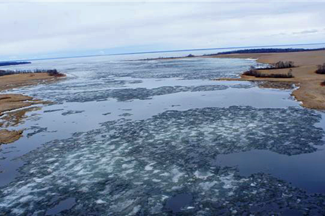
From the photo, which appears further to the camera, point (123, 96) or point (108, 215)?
point (123, 96)

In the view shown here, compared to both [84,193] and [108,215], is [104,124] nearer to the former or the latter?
[84,193]

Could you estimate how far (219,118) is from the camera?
14.5m

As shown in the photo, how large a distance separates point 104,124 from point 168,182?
7.35 metres

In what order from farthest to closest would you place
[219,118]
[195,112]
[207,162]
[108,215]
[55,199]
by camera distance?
[195,112] → [219,118] → [207,162] → [55,199] → [108,215]

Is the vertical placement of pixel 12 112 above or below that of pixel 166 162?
above

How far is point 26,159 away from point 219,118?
931cm

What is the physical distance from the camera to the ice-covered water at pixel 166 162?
280 inches

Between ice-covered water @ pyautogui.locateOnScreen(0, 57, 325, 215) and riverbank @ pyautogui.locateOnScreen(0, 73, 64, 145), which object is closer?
ice-covered water @ pyautogui.locateOnScreen(0, 57, 325, 215)

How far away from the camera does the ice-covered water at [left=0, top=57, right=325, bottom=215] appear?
23.3ft

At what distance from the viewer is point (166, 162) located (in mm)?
9539

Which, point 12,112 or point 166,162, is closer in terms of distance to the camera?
point 166,162

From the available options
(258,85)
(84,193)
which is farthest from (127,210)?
(258,85)

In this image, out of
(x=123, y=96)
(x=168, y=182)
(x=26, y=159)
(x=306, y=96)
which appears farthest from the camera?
(x=123, y=96)

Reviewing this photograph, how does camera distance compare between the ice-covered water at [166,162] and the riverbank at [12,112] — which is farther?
the riverbank at [12,112]
